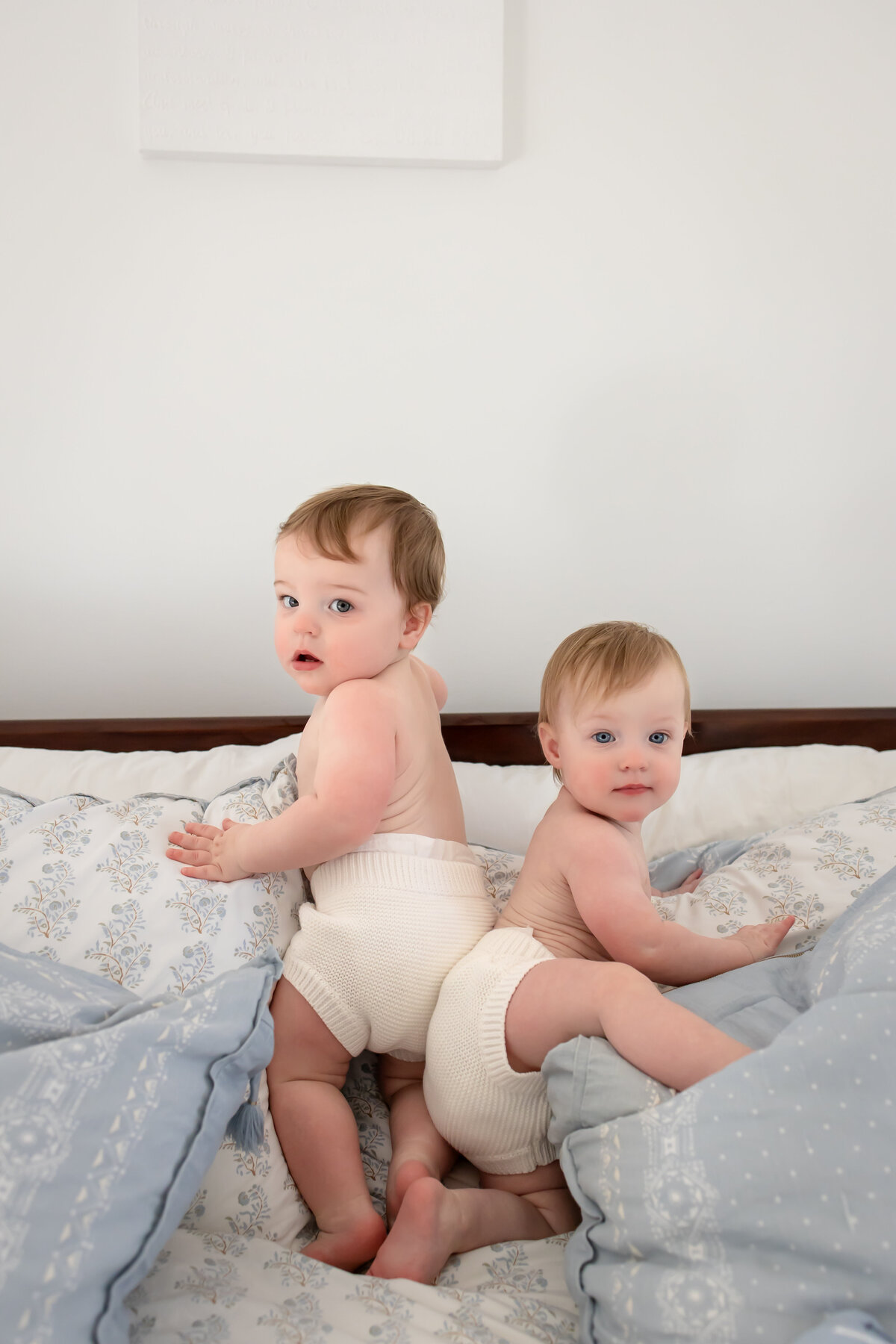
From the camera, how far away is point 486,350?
59.4 inches

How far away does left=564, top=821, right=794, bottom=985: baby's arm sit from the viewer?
33.7 inches

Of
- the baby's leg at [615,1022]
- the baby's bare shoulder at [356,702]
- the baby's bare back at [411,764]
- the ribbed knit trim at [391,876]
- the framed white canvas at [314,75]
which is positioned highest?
the framed white canvas at [314,75]

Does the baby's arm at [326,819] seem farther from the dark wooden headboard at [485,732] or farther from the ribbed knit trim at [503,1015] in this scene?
the dark wooden headboard at [485,732]

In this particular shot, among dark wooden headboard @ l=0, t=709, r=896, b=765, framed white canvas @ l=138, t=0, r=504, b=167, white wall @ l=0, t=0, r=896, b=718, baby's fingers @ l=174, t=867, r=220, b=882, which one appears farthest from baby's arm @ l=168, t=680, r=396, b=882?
framed white canvas @ l=138, t=0, r=504, b=167

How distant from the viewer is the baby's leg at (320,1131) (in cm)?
74

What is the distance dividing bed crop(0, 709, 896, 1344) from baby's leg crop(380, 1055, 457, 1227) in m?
0.03

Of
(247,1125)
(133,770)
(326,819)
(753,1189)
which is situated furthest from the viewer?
(133,770)

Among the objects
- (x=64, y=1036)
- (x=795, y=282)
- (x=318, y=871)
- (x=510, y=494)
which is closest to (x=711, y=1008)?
(x=318, y=871)

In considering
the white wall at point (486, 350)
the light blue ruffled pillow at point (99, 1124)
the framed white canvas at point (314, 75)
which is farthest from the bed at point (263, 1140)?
the framed white canvas at point (314, 75)

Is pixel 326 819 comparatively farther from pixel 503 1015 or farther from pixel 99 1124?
pixel 99 1124

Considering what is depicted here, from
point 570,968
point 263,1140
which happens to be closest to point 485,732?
point 570,968

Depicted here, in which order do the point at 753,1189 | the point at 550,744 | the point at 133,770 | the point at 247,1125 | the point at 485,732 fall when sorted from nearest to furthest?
the point at 753,1189 → the point at 247,1125 → the point at 550,744 → the point at 133,770 → the point at 485,732

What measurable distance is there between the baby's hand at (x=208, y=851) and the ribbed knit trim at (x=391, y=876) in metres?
0.09

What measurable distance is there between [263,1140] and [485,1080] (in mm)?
194
